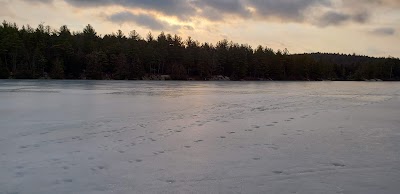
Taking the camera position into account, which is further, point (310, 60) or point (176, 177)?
point (310, 60)

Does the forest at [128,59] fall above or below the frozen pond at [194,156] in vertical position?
above

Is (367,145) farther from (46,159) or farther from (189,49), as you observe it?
(189,49)

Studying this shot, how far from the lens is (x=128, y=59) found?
266 ft

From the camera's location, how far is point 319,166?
5543 millimetres

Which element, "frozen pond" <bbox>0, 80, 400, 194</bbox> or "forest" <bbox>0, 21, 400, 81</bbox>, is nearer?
"frozen pond" <bbox>0, 80, 400, 194</bbox>

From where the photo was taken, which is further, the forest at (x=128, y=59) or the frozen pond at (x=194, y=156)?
the forest at (x=128, y=59)

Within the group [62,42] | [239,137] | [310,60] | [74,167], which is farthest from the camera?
[310,60]

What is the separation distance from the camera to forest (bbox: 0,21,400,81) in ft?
220

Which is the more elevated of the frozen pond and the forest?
the forest

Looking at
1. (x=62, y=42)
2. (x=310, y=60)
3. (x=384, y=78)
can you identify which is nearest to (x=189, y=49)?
(x=62, y=42)

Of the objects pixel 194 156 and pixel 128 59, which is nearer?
pixel 194 156

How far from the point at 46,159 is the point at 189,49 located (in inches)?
3490

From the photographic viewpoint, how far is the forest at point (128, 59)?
67.2 m

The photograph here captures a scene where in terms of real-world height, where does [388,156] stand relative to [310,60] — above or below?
below
